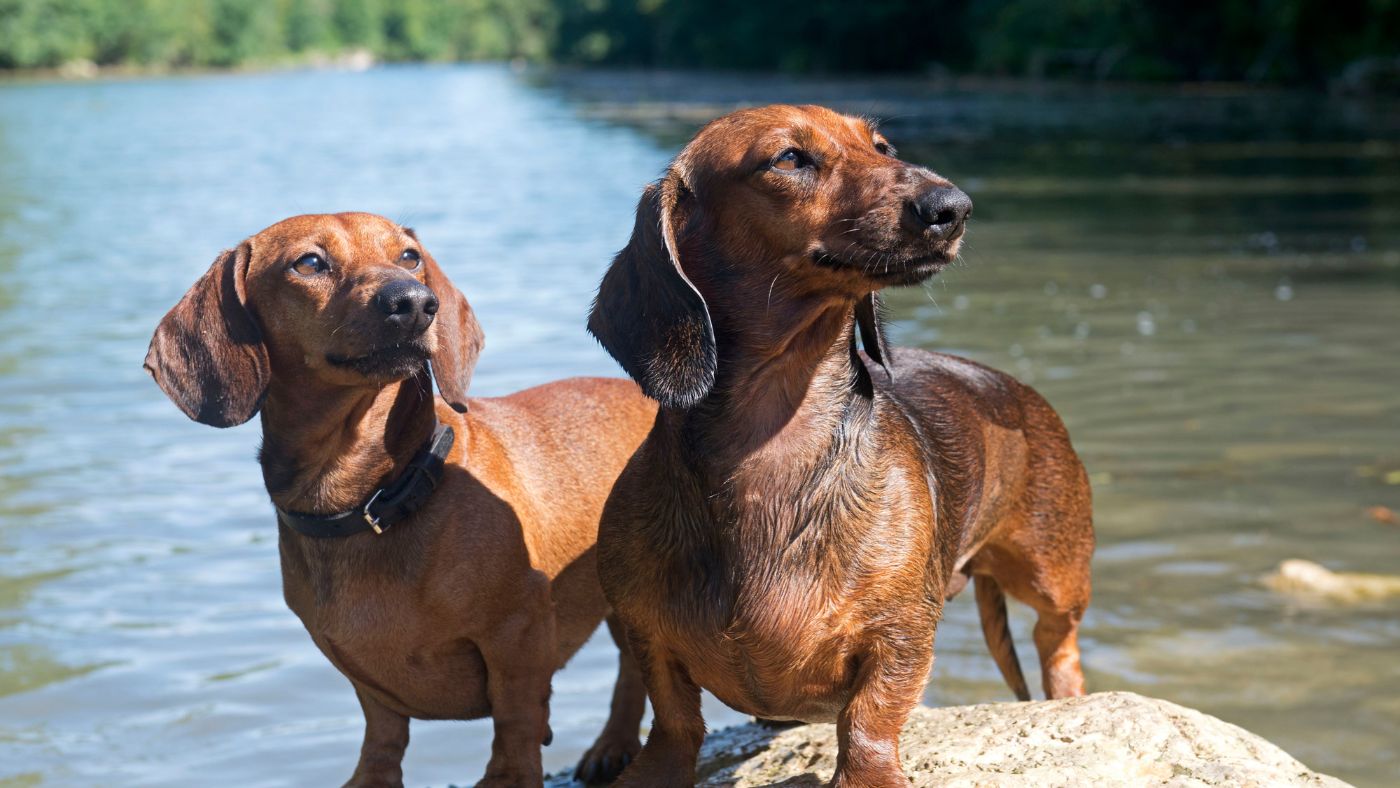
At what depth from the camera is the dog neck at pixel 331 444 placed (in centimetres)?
439

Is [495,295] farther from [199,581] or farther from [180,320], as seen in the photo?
[180,320]

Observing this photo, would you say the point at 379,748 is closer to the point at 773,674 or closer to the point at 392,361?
the point at 392,361

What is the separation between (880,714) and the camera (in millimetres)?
3541

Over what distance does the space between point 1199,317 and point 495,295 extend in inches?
235

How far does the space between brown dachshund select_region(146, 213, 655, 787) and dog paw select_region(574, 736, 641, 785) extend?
0.47 meters

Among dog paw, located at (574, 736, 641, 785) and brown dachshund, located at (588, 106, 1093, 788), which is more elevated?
brown dachshund, located at (588, 106, 1093, 788)

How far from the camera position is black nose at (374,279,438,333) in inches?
163

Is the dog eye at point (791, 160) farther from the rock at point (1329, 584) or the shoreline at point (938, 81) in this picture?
the shoreline at point (938, 81)

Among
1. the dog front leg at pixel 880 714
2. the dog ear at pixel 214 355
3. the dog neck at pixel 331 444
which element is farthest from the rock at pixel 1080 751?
the dog ear at pixel 214 355

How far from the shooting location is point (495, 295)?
14.2 m

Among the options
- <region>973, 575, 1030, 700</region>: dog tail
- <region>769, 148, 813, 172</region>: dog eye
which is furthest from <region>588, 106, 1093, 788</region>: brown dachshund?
<region>973, 575, 1030, 700</region>: dog tail

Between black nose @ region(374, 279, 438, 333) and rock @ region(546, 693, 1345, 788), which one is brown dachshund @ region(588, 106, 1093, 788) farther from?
black nose @ region(374, 279, 438, 333)

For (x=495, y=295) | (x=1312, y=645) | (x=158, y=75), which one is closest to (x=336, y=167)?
(x=495, y=295)

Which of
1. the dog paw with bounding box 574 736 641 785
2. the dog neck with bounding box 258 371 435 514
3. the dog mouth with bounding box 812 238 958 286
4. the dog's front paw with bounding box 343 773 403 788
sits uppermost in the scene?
the dog mouth with bounding box 812 238 958 286
